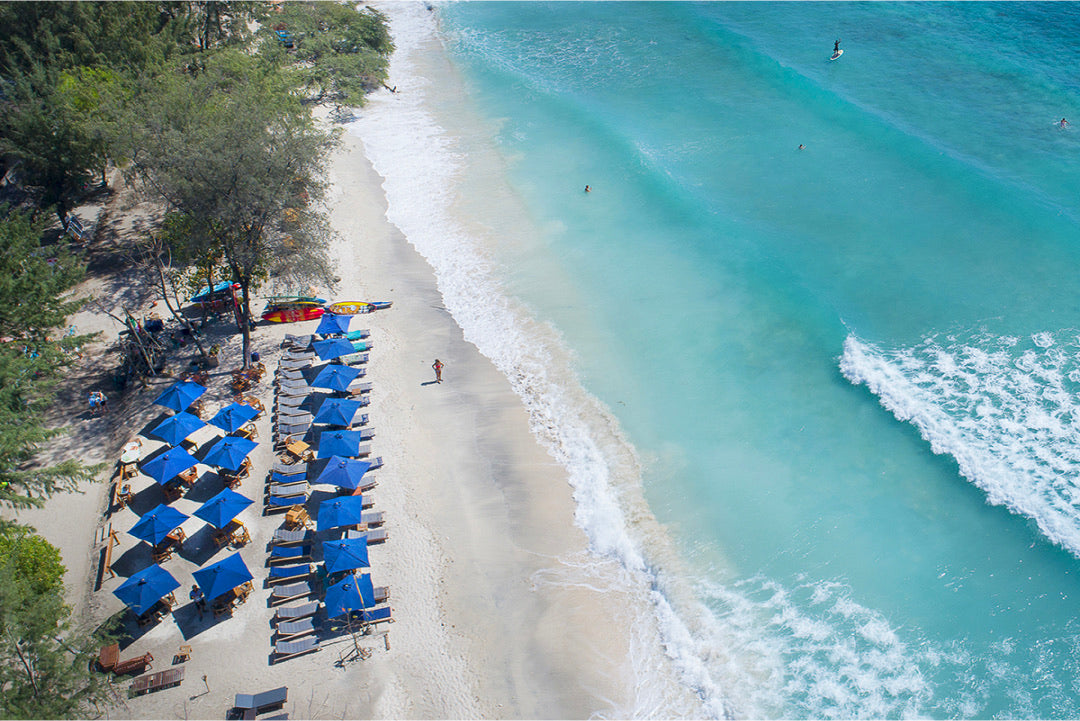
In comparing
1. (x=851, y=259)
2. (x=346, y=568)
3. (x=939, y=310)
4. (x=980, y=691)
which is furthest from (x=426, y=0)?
(x=980, y=691)

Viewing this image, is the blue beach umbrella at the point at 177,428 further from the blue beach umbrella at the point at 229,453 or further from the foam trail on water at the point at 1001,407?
the foam trail on water at the point at 1001,407

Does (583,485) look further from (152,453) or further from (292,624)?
(152,453)

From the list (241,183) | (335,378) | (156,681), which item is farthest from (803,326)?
(156,681)

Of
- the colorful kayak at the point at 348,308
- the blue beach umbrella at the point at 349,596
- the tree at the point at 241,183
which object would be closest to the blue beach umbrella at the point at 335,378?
the tree at the point at 241,183

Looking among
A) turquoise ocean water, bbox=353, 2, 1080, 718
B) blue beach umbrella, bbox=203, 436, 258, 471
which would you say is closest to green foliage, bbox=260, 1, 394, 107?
turquoise ocean water, bbox=353, 2, 1080, 718

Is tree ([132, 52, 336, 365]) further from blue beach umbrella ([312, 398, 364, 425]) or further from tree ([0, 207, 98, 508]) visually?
blue beach umbrella ([312, 398, 364, 425])

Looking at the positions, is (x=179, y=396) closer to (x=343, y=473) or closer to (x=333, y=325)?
(x=333, y=325)

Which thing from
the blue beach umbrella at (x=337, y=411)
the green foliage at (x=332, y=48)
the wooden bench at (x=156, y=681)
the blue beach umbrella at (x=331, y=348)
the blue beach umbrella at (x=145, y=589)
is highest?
the green foliage at (x=332, y=48)
